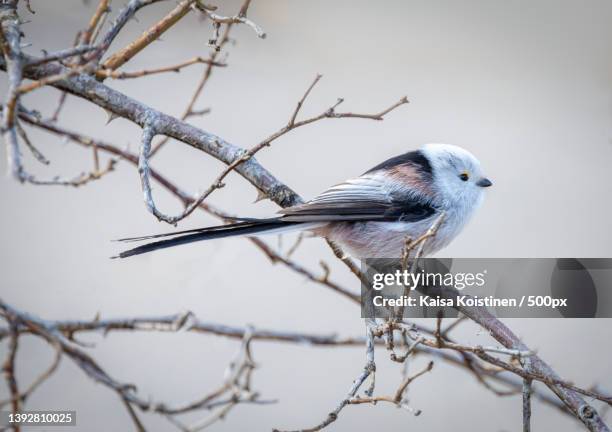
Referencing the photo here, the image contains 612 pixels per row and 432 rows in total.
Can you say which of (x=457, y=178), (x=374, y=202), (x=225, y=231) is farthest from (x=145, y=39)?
(x=457, y=178)

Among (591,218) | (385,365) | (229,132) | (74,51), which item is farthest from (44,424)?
(591,218)

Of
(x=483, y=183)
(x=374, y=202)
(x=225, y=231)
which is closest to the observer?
(x=225, y=231)

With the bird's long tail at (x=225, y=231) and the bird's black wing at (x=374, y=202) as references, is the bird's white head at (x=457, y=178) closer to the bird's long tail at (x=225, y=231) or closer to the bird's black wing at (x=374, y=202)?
the bird's black wing at (x=374, y=202)

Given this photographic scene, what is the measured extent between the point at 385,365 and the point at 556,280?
77 cm

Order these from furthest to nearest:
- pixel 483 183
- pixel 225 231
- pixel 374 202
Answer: pixel 483 183 → pixel 374 202 → pixel 225 231

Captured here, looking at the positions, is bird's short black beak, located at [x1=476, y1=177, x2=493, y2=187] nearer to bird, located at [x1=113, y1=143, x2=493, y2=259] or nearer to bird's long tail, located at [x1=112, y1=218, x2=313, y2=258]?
bird, located at [x1=113, y1=143, x2=493, y2=259]

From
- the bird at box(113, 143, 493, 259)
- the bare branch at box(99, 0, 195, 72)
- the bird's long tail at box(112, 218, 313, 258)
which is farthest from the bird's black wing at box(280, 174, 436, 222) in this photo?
the bare branch at box(99, 0, 195, 72)

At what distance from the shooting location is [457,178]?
2184 millimetres

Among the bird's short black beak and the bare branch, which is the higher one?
the bare branch

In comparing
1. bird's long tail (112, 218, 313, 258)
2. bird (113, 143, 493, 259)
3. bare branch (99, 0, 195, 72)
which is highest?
bare branch (99, 0, 195, 72)

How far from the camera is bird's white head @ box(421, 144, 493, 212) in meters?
2.14

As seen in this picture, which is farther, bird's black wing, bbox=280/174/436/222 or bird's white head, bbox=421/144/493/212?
bird's white head, bbox=421/144/493/212

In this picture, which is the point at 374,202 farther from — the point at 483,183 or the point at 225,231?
the point at 225,231

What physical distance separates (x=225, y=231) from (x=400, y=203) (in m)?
0.62
